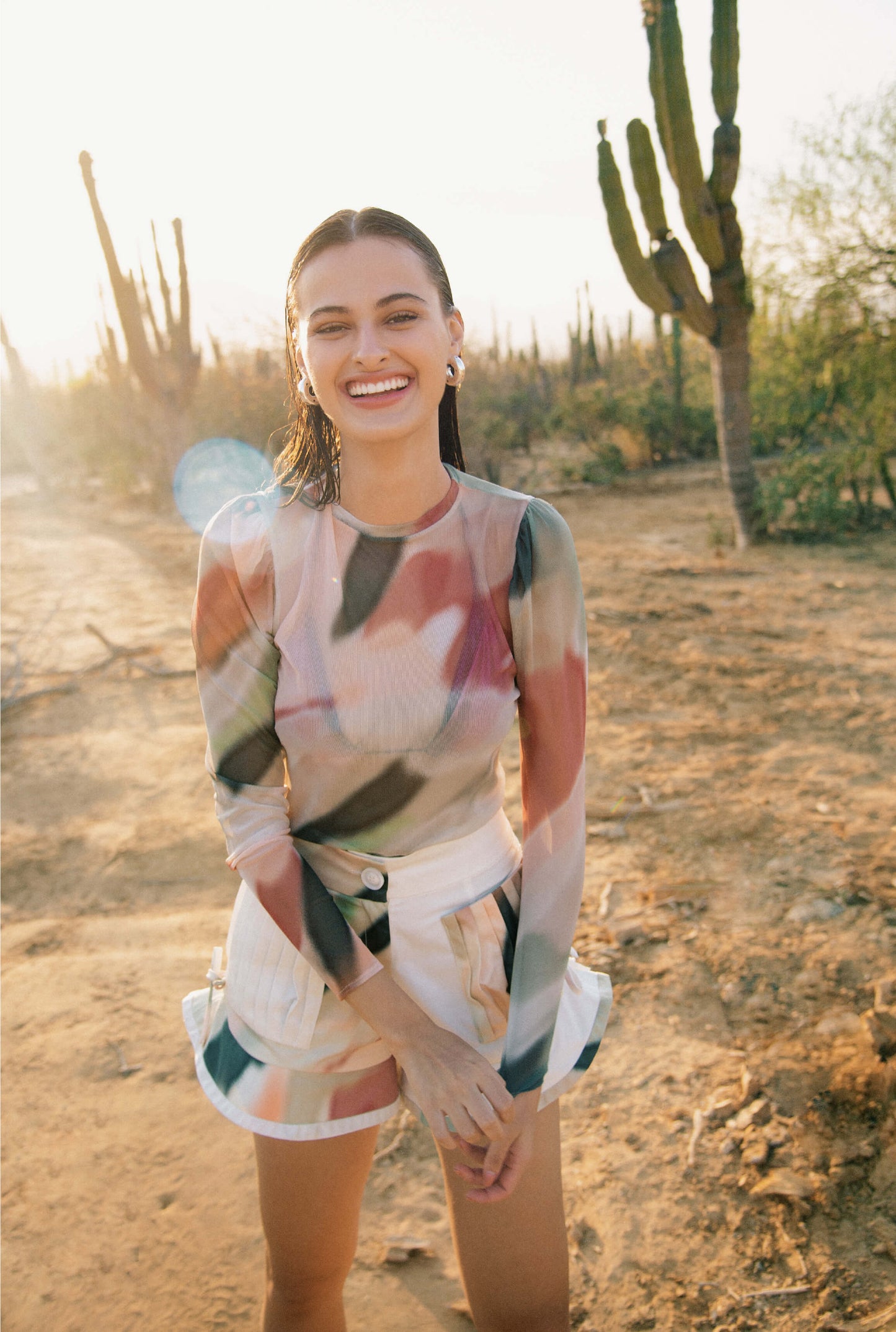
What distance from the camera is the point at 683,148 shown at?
24.0ft

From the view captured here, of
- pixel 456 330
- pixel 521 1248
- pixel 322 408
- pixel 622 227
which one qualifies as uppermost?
pixel 622 227

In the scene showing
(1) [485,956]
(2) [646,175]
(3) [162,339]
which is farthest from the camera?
(3) [162,339]

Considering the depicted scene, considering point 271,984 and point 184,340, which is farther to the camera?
point 184,340

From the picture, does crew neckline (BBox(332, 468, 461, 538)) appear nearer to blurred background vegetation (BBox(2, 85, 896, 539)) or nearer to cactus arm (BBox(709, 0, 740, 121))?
blurred background vegetation (BBox(2, 85, 896, 539))

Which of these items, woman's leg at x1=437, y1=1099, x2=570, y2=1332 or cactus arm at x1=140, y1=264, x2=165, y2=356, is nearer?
woman's leg at x1=437, y1=1099, x2=570, y2=1332

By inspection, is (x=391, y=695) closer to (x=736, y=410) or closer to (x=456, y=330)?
(x=456, y=330)

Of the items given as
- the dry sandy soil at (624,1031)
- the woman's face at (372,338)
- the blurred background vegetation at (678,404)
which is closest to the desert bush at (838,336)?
the blurred background vegetation at (678,404)

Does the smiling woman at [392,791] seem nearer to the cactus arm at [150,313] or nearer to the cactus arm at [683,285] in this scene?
the cactus arm at [683,285]

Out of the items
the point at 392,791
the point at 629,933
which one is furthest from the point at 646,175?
the point at 392,791

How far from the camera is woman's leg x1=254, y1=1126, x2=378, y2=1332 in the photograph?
1.23 m

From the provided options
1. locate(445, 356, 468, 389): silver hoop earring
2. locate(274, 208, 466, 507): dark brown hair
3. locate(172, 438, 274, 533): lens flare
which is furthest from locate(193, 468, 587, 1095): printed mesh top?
locate(172, 438, 274, 533): lens flare

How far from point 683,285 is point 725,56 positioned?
1.75m

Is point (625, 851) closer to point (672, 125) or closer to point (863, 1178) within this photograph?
point (863, 1178)

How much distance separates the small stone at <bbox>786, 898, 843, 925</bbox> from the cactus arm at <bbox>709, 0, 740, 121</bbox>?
6.99 meters
